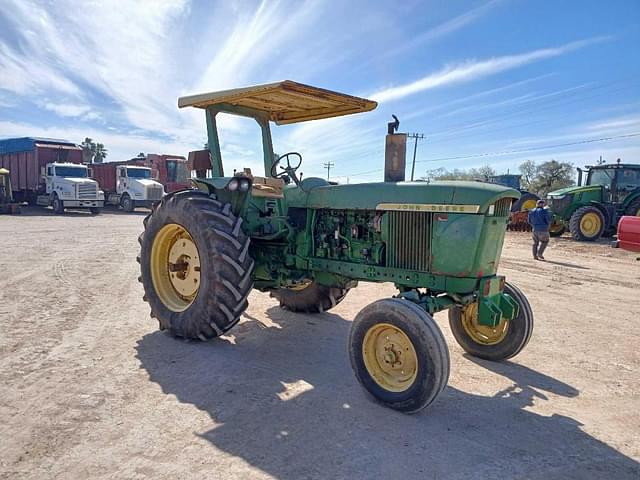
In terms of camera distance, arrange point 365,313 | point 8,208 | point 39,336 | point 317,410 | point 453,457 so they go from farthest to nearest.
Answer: point 8,208, point 39,336, point 365,313, point 317,410, point 453,457

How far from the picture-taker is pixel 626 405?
3.57 metres

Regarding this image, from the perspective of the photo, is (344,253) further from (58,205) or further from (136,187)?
(136,187)

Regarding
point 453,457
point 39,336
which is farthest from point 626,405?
point 39,336

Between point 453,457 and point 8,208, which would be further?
point 8,208

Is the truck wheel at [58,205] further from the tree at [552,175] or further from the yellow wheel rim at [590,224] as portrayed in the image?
the tree at [552,175]

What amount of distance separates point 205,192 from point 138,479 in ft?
10.1

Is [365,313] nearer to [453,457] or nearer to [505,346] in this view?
[453,457]

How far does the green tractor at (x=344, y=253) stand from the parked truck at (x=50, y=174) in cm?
1894

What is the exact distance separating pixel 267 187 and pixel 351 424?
8.30ft

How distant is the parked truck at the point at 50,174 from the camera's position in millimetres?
21531

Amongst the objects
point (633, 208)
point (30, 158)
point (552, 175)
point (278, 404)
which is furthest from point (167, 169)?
point (552, 175)

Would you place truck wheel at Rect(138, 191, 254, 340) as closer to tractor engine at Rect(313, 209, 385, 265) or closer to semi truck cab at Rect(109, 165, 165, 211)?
tractor engine at Rect(313, 209, 385, 265)

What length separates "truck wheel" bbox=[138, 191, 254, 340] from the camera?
421cm

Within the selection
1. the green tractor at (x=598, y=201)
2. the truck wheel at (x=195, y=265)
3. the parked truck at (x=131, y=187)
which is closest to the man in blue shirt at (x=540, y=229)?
the green tractor at (x=598, y=201)
